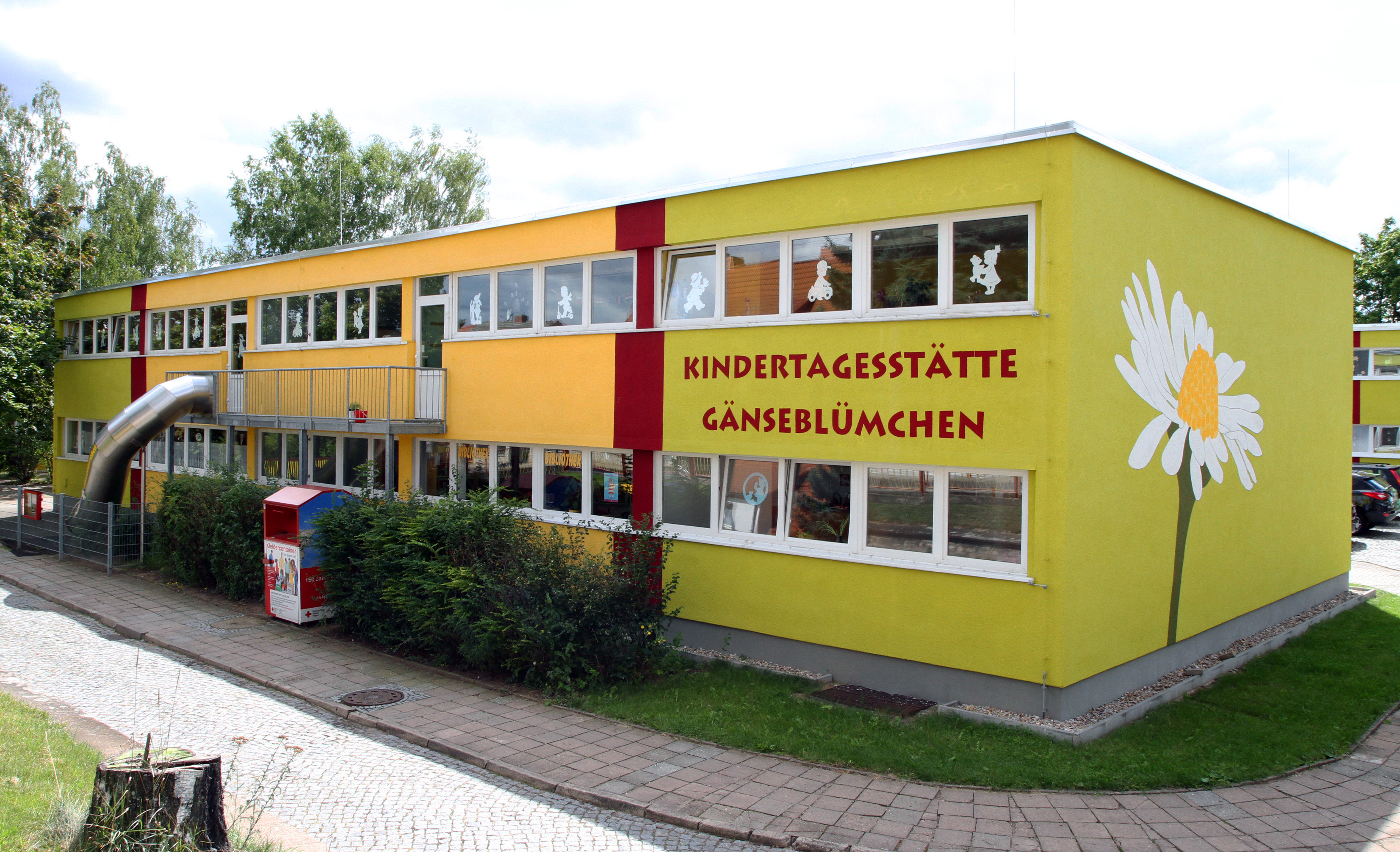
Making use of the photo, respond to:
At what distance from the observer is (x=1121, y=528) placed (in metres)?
8.91

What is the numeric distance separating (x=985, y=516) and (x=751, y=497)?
2.75 m

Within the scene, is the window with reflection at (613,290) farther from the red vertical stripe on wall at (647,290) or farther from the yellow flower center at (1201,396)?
the yellow flower center at (1201,396)

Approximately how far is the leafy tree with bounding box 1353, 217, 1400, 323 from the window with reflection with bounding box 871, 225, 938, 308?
4217 cm

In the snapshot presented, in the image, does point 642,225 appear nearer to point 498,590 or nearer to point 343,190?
point 498,590

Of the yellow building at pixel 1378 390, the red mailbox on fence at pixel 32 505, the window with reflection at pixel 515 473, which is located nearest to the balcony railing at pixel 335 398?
the window with reflection at pixel 515 473

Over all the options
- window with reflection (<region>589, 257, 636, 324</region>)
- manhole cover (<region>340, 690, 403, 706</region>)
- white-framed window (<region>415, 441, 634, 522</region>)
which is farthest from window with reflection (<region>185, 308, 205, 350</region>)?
manhole cover (<region>340, 690, 403, 706</region>)

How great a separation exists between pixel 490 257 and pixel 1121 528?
9153mm

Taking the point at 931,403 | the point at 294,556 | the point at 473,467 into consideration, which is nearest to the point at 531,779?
the point at 931,403

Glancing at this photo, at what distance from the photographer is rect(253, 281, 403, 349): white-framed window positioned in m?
15.6

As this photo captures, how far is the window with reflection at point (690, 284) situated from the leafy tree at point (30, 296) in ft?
68.1

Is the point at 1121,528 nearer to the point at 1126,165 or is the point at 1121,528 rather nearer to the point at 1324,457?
the point at 1126,165

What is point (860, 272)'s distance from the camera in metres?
9.62

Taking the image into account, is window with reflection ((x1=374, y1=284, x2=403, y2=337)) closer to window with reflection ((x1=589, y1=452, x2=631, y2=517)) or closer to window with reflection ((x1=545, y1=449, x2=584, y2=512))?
window with reflection ((x1=545, y1=449, x2=584, y2=512))

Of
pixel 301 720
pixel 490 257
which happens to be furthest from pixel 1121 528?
pixel 490 257
